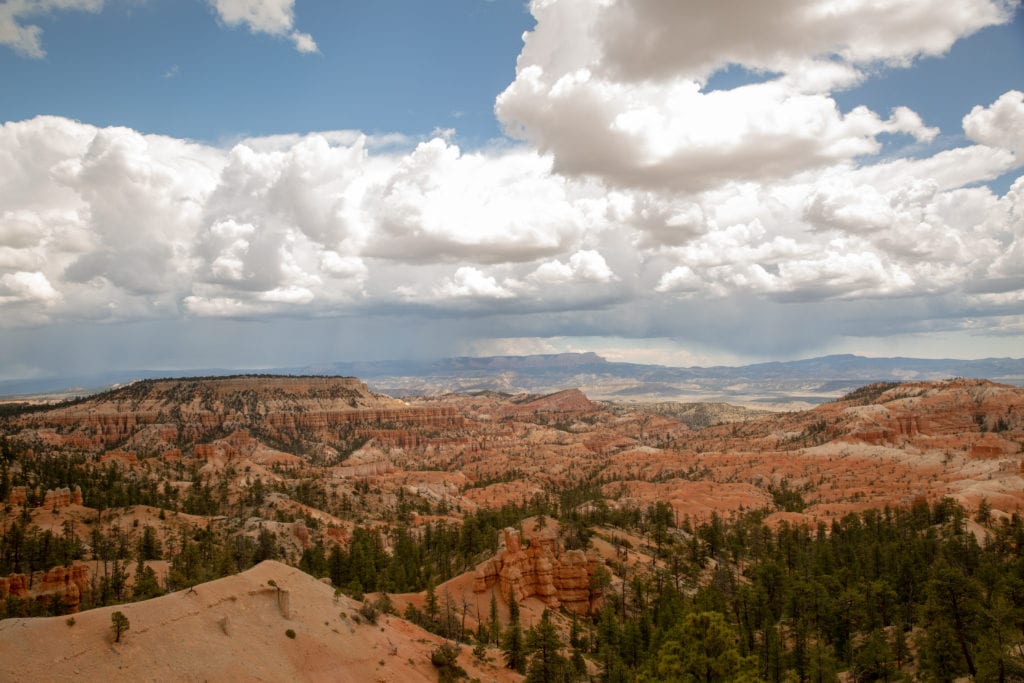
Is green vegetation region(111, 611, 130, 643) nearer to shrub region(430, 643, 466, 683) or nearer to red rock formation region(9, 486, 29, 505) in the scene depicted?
shrub region(430, 643, 466, 683)

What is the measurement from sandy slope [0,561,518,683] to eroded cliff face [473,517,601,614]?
20776 mm

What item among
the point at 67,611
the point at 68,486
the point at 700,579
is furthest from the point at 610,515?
the point at 68,486

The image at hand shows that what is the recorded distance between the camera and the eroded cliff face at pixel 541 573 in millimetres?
80375

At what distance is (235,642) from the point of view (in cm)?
4312

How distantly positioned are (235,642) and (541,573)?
154ft

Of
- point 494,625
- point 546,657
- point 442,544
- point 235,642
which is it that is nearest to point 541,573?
point 494,625

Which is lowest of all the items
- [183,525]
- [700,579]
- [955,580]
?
[700,579]

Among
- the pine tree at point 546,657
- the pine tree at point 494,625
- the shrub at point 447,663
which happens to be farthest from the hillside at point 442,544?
the pine tree at point 546,657

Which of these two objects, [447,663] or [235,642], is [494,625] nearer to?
[447,663]

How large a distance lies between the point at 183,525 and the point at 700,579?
79405mm

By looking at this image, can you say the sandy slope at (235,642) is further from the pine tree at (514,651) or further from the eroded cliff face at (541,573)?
the eroded cliff face at (541,573)

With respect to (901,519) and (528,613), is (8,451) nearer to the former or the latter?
(528,613)

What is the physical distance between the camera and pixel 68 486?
10612 cm

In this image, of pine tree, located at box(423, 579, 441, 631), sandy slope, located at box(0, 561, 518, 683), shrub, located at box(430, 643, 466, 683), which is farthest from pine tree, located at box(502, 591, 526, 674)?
pine tree, located at box(423, 579, 441, 631)
